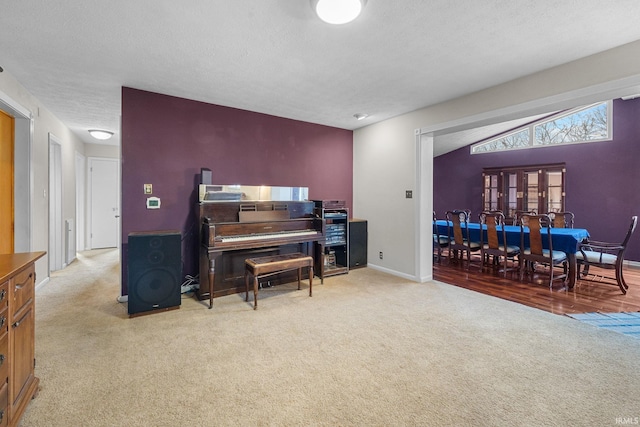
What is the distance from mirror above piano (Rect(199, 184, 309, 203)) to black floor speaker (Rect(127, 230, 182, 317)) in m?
0.69

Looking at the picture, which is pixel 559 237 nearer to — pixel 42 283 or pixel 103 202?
pixel 42 283

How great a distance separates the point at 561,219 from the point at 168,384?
624 cm

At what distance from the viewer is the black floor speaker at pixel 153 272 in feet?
9.29

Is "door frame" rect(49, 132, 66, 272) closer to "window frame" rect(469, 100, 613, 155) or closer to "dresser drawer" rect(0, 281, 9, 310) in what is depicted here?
"dresser drawer" rect(0, 281, 9, 310)

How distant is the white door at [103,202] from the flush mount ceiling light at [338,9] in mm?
6618

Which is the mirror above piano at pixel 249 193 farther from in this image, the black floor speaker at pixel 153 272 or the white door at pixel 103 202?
the white door at pixel 103 202

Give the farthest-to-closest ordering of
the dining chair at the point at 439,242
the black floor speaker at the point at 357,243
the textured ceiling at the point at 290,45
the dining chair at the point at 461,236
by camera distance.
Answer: the dining chair at the point at 439,242 → the dining chair at the point at 461,236 → the black floor speaker at the point at 357,243 → the textured ceiling at the point at 290,45

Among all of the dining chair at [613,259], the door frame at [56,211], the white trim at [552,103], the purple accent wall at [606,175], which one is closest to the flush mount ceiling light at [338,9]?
the white trim at [552,103]

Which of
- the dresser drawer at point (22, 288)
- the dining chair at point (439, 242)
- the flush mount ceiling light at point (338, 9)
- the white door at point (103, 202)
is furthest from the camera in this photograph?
the white door at point (103, 202)

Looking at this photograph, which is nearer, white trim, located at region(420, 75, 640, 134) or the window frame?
white trim, located at region(420, 75, 640, 134)

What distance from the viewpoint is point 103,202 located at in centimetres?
657

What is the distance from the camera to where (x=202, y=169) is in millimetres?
3646

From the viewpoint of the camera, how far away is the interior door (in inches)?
124

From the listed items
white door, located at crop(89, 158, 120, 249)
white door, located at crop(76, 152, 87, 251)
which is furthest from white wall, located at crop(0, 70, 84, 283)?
white door, located at crop(89, 158, 120, 249)
